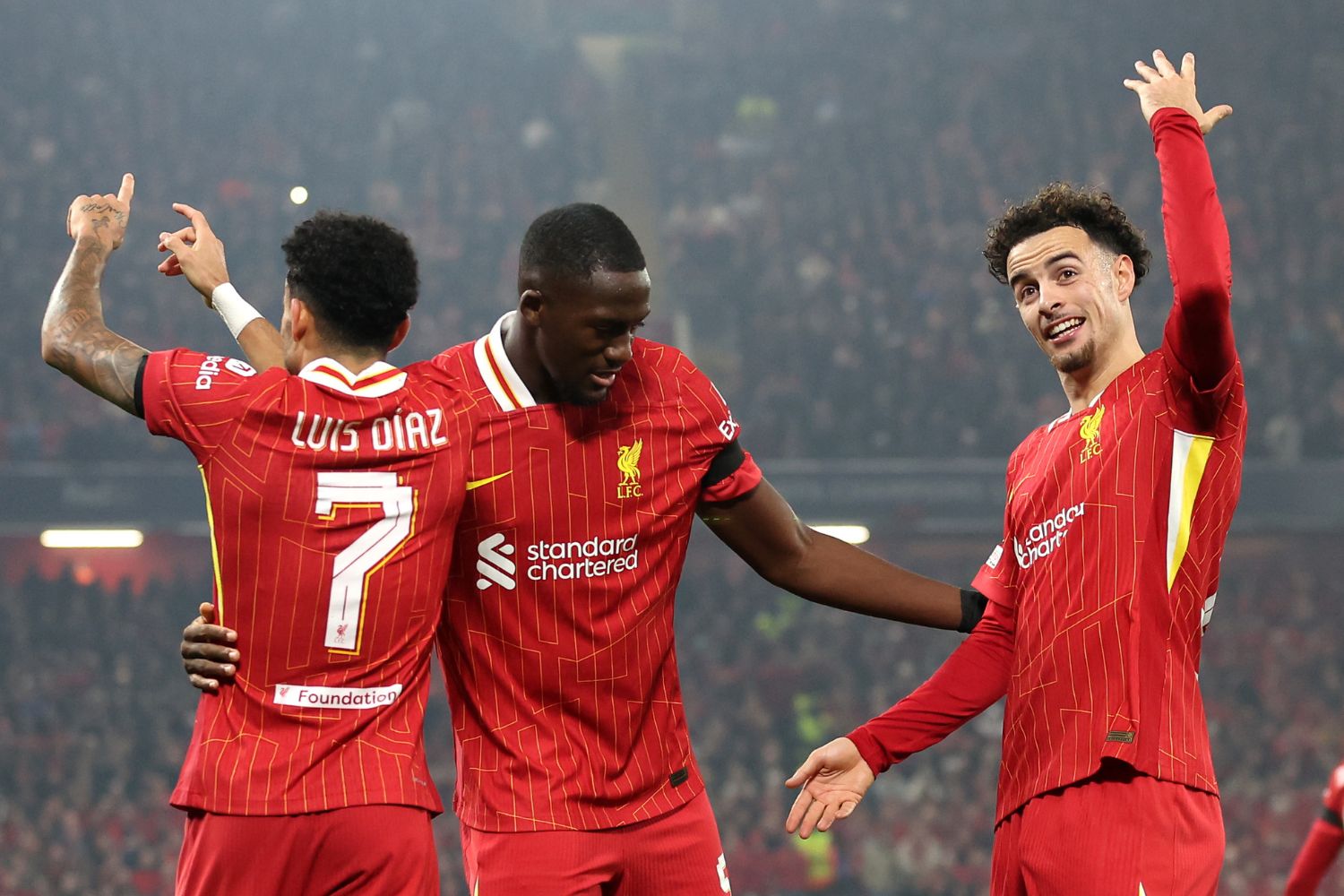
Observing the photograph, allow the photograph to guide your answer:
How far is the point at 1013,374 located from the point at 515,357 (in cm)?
1505

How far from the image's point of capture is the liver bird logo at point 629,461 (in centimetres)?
357

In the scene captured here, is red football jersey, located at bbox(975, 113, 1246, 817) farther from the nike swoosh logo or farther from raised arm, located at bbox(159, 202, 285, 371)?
raised arm, located at bbox(159, 202, 285, 371)

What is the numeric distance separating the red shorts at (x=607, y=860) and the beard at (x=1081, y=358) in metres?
1.47

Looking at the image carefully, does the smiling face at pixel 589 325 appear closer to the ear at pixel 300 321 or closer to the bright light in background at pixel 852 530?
the ear at pixel 300 321

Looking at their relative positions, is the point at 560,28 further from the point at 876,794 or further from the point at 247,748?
the point at 247,748

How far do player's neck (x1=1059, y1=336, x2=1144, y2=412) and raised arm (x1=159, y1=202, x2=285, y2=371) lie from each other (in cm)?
201

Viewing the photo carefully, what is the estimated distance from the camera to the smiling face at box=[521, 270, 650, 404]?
3332 millimetres

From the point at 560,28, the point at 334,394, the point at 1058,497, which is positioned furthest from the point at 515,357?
the point at 560,28

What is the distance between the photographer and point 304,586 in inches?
122

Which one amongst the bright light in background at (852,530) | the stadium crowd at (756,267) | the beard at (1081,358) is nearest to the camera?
the beard at (1081,358)

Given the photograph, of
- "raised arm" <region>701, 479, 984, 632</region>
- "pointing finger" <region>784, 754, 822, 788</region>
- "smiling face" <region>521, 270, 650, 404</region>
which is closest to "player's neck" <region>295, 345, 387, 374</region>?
"smiling face" <region>521, 270, 650, 404</region>

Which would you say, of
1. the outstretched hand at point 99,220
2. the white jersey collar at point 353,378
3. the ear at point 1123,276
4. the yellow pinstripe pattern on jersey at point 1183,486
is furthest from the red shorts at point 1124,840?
the outstretched hand at point 99,220

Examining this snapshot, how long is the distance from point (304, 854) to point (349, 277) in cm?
129

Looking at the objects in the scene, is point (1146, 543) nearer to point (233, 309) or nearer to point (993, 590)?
point (993, 590)
